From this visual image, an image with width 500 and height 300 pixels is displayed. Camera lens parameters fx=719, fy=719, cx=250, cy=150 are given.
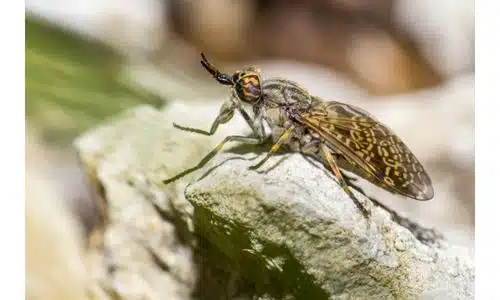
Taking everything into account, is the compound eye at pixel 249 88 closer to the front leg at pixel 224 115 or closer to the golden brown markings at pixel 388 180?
the front leg at pixel 224 115

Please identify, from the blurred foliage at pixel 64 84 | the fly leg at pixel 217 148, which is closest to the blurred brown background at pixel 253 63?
the blurred foliage at pixel 64 84

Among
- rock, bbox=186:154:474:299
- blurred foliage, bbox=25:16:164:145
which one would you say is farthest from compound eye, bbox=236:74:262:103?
blurred foliage, bbox=25:16:164:145

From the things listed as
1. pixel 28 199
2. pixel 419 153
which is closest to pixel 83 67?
pixel 28 199

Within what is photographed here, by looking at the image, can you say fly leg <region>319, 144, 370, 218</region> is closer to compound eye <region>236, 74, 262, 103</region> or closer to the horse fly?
the horse fly

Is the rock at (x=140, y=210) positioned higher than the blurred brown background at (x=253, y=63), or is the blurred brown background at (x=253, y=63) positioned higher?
the blurred brown background at (x=253, y=63)

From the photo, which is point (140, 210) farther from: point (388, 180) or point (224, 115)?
point (388, 180)

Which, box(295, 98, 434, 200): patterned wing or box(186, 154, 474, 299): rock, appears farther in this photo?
box(295, 98, 434, 200): patterned wing

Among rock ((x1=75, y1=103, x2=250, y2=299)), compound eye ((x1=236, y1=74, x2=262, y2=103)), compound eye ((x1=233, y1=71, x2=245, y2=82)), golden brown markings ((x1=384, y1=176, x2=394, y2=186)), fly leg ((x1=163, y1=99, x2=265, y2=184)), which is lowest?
rock ((x1=75, y1=103, x2=250, y2=299))
